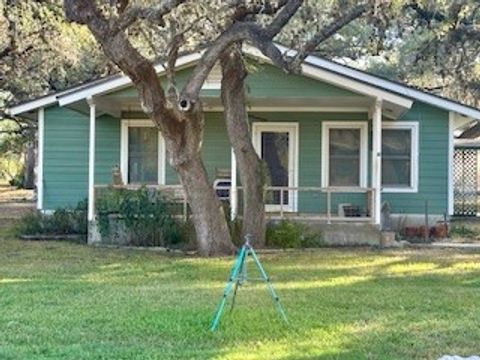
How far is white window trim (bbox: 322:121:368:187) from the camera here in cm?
1680

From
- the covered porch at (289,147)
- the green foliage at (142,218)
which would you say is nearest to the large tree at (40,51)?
the covered porch at (289,147)

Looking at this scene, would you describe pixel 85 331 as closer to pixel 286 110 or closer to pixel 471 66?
pixel 286 110

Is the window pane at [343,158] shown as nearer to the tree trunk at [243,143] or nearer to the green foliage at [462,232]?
the green foliage at [462,232]

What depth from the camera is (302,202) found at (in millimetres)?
16875

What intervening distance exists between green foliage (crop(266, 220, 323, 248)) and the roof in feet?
9.84

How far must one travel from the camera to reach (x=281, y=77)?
53.0 ft

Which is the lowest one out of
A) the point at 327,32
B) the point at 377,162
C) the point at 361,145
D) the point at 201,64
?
the point at 377,162

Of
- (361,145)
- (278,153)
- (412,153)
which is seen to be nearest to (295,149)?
(278,153)

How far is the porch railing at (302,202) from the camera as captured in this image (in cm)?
1500

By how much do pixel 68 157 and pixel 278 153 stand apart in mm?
4917

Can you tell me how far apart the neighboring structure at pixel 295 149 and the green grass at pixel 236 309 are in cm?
426

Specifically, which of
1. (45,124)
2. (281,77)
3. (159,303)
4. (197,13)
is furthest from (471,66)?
(159,303)

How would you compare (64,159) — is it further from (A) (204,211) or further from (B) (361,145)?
(B) (361,145)

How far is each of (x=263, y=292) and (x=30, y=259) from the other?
5.14m
